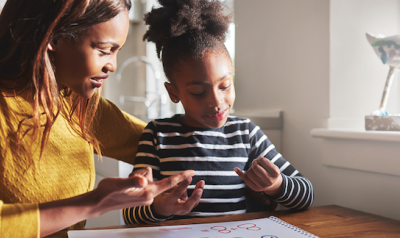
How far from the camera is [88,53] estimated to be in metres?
0.69

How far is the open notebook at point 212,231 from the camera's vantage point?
2.02 ft

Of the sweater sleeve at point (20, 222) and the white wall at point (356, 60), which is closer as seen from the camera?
the sweater sleeve at point (20, 222)

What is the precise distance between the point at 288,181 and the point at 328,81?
15.0 inches

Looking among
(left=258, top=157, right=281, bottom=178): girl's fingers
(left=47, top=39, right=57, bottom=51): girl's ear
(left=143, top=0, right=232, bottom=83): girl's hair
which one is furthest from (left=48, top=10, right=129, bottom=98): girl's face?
(left=258, top=157, right=281, bottom=178): girl's fingers

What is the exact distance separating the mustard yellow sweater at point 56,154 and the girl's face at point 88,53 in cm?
17

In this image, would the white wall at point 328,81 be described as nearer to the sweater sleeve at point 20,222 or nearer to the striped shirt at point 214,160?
the striped shirt at point 214,160

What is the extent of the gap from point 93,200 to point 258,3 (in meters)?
1.05

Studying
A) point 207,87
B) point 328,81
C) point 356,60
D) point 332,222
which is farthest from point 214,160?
point 356,60

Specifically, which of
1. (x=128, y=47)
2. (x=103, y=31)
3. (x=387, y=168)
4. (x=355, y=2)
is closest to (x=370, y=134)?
(x=387, y=168)

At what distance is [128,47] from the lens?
327cm

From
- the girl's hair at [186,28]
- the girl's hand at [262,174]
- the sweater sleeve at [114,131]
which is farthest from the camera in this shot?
the sweater sleeve at [114,131]

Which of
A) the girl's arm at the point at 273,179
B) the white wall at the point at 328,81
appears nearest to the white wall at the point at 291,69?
the white wall at the point at 328,81

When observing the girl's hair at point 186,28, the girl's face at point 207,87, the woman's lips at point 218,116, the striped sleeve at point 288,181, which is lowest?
the striped sleeve at point 288,181

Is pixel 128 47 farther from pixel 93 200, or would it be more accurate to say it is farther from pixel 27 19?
pixel 93 200
